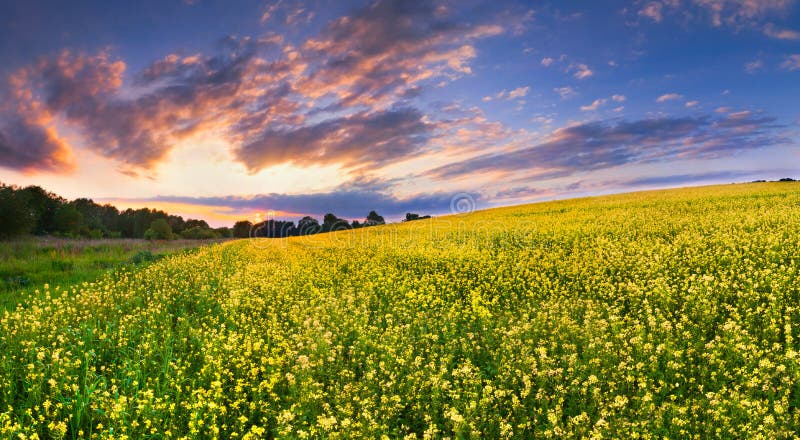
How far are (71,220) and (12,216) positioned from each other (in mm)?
24084

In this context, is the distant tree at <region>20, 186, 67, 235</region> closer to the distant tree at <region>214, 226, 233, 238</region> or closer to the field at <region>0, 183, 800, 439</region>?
the distant tree at <region>214, 226, 233, 238</region>

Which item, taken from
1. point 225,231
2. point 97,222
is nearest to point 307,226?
point 225,231

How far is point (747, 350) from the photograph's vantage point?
19.7ft

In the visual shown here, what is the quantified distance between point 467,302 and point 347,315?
315 centimetres

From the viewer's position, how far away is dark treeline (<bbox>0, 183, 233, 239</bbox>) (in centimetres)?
2783

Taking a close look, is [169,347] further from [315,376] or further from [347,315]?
[347,315]

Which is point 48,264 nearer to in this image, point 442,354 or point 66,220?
point 442,354

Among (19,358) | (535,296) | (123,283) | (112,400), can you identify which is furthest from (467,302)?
(123,283)

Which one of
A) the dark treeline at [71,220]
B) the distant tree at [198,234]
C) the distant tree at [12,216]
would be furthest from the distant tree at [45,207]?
the distant tree at [12,216]

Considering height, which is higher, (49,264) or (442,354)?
(49,264)

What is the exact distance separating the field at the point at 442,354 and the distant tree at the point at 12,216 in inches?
886

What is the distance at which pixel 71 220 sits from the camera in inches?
1891

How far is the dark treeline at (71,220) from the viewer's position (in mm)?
27828

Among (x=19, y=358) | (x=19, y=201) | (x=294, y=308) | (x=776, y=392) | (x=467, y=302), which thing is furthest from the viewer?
(x=19, y=201)
